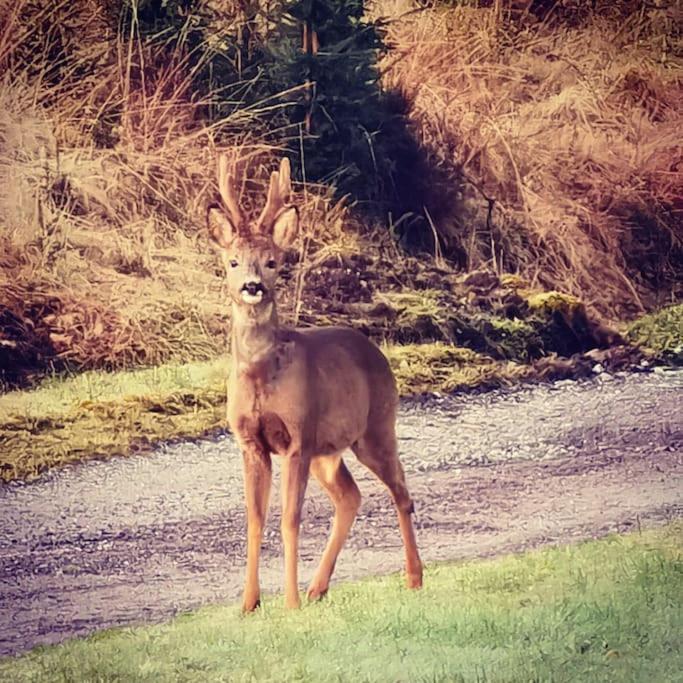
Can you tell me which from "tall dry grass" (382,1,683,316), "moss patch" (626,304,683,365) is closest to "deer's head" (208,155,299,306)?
"tall dry grass" (382,1,683,316)

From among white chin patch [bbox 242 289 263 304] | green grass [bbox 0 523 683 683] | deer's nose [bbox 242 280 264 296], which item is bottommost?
green grass [bbox 0 523 683 683]

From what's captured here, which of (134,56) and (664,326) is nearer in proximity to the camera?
(134,56)

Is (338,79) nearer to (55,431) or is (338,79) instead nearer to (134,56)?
(134,56)

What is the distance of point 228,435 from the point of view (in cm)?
402

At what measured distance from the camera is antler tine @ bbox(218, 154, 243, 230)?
399cm

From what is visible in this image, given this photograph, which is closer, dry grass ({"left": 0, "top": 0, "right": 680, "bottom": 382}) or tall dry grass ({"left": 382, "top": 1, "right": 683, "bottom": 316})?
dry grass ({"left": 0, "top": 0, "right": 680, "bottom": 382})

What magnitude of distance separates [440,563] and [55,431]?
45.2 inches

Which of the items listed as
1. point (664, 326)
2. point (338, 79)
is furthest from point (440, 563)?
point (338, 79)

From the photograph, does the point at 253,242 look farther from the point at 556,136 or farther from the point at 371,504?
the point at 556,136

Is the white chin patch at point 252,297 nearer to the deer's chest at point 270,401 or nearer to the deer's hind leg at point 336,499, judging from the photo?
the deer's chest at point 270,401

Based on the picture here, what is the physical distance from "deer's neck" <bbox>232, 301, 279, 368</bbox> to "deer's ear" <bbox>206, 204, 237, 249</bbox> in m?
0.19

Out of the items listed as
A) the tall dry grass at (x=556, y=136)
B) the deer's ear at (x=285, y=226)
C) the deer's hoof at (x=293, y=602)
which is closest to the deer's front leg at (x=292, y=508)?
the deer's hoof at (x=293, y=602)

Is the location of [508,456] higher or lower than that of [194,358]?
lower

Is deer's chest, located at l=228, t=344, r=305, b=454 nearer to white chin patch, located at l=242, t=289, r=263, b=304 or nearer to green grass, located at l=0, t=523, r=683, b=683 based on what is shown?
white chin patch, located at l=242, t=289, r=263, b=304
